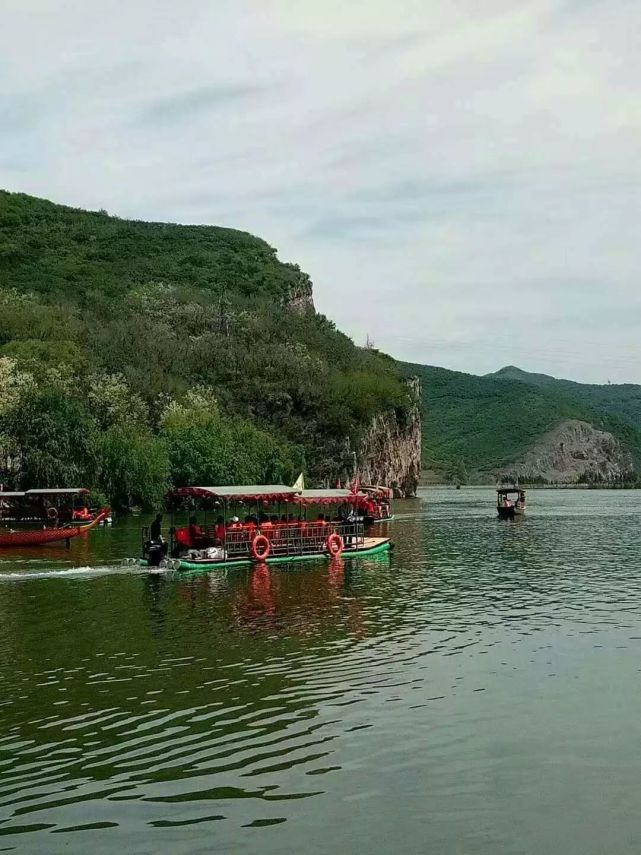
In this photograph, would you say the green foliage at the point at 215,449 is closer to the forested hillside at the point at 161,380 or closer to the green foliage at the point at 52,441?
the forested hillside at the point at 161,380

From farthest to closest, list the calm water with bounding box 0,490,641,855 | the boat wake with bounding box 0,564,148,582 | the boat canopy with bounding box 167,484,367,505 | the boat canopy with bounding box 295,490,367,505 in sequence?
the boat canopy with bounding box 295,490,367,505 < the boat canopy with bounding box 167,484,367,505 < the boat wake with bounding box 0,564,148,582 < the calm water with bounding box 0,490,641,855

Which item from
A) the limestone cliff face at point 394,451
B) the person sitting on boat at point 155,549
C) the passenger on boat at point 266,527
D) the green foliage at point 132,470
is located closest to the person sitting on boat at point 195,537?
the person sitting on boat at point 155,549

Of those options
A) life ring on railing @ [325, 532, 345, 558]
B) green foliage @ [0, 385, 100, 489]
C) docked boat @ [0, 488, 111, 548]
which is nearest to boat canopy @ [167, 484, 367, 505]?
life ring on railing @ [325, 532, 345, 558]

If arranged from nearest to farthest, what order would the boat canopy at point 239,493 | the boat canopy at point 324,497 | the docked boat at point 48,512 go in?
the boat canopy at point 239,493, the boat canopy at point 324,497, the docked boat at point 48,512

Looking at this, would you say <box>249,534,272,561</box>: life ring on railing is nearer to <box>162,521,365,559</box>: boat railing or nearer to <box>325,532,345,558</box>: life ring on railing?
<box>162,521,365,559</box>: boat railing

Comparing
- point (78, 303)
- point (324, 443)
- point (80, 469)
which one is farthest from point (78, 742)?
point (78, 303)

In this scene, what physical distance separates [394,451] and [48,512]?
97.7 m

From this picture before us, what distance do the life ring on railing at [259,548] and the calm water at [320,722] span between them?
427 inches

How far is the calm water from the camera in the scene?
13.4 m

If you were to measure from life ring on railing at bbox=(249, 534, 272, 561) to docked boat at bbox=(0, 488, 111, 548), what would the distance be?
50.9 ft

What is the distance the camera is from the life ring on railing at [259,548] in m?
46.7

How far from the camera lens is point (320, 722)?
18109 millimetres

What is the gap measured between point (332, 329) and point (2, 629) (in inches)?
6567

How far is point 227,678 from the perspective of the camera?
21297 mm
